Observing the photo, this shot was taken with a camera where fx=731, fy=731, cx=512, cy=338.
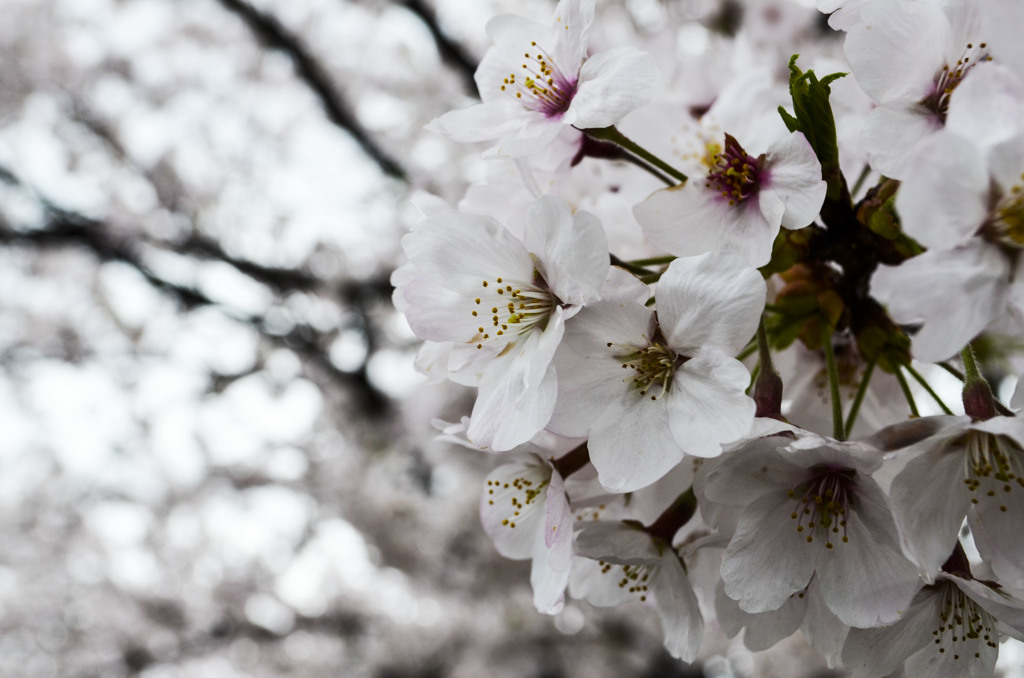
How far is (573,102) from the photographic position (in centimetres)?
61

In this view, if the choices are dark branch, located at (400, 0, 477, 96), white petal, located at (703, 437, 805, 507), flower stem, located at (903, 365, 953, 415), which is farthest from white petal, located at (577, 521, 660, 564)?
dark branch, located at (400, 0, 477, 96)

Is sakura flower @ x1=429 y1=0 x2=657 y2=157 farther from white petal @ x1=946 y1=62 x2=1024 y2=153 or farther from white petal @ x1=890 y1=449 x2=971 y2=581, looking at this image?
white petal @ x1=890 y1=449 x2=971 y2=581

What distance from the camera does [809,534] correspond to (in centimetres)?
58

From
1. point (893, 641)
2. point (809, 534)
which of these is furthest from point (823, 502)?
point (893, 641)

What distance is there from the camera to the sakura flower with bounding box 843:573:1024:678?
581 millimetres

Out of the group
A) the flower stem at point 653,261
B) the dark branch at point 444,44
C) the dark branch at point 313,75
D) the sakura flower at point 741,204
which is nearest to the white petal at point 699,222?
the sakura flower at point 741,204

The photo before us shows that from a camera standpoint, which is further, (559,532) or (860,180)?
(860,180)

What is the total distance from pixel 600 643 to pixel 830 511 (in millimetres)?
4008

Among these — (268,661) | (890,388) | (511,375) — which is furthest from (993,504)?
(268,661)

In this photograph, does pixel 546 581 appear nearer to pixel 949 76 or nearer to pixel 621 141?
pixel 621 141

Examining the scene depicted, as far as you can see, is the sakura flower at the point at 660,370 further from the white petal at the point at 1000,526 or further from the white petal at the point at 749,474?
the white petal at the point at 1000,526

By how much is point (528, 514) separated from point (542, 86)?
0.41 meters

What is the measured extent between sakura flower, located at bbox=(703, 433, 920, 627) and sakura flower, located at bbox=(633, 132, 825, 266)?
16 centimetres

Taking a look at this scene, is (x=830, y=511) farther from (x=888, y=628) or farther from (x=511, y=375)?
(x=511, y=375)
